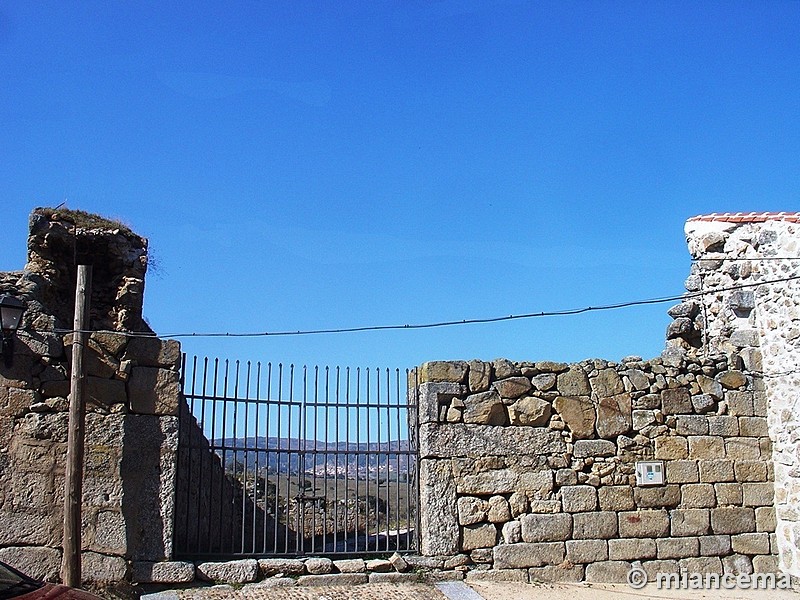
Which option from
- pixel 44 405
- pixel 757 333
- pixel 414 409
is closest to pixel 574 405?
pixel 414 409

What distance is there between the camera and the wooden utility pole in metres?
6.73

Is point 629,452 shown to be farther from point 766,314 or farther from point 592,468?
point 766,314

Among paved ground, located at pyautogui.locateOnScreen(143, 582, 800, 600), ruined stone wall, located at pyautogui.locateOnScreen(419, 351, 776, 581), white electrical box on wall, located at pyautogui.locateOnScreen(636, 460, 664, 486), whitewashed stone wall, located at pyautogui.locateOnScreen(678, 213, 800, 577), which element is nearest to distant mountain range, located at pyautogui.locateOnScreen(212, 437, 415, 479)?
ruined stone wall, located at pyautogui.locateOnScreen(419, 351, 776, 581)

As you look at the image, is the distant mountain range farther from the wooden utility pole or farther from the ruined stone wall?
the wooden utility pole

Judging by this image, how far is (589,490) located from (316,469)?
297 cm

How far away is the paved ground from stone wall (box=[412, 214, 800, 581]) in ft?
0.80

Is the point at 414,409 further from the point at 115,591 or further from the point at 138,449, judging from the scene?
the point at 115,591

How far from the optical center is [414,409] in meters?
8.47

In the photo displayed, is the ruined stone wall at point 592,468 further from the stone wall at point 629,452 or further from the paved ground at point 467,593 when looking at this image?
the paved ground at point 467,593

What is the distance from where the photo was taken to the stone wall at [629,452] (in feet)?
27.0

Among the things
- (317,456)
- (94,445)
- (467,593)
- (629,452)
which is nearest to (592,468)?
(629,452)

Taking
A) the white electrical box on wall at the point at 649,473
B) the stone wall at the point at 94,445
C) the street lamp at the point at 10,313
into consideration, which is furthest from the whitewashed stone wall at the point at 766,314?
the street lamp at the point at 10,313

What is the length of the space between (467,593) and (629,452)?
8.21ft

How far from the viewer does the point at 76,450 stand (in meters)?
6.87
